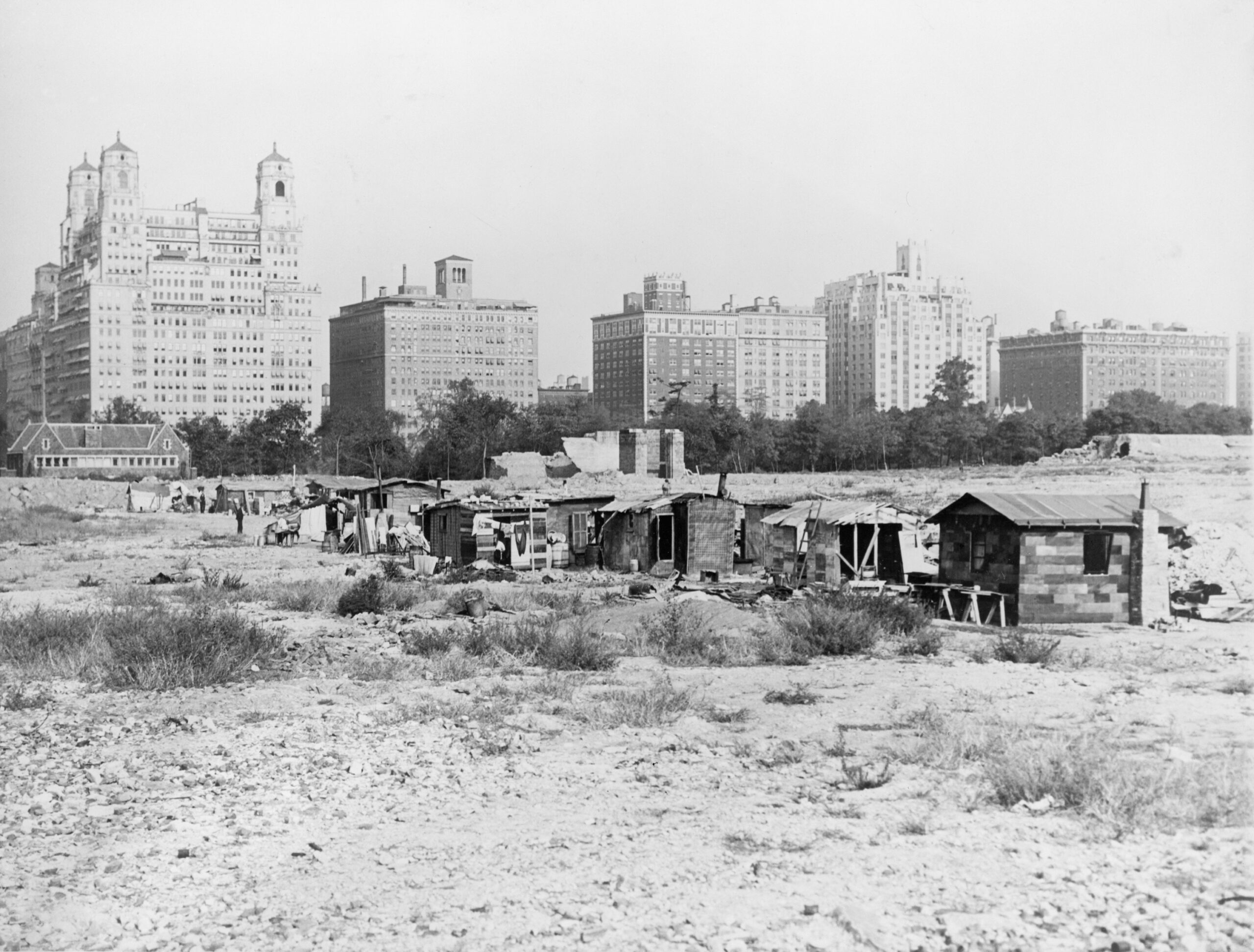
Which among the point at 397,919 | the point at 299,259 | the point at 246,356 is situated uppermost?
the point at 299,259

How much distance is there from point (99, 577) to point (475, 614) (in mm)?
11338

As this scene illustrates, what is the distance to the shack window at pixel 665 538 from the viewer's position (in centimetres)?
2939

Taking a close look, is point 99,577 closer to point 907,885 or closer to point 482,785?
point 482,785

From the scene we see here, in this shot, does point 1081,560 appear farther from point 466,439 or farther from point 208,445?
point 208,445

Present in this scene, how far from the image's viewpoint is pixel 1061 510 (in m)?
18.9

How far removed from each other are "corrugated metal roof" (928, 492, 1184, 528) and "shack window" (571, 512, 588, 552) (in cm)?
1264

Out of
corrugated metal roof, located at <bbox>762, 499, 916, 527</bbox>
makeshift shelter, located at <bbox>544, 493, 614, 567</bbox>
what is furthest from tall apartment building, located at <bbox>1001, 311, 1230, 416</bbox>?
corrugated metal roof, located at <bbox>762, 499, 916, 527</bbox>

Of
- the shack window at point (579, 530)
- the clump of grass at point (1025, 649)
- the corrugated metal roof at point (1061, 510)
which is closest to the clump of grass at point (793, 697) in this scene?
the clump of grass at point (1025, 649)

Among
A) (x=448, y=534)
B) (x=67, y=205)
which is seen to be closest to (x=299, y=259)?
(x=67, y=205)

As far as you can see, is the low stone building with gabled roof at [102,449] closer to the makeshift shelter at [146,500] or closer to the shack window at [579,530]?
the makeshift shelter at [146,500]

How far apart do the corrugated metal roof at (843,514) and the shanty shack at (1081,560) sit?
5.04 metres

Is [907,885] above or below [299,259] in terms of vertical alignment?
below

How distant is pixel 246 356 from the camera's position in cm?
15700

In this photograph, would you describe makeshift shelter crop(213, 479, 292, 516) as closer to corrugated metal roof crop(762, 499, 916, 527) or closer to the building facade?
corrugated metal roof crop(762, 499, 916, 527)
